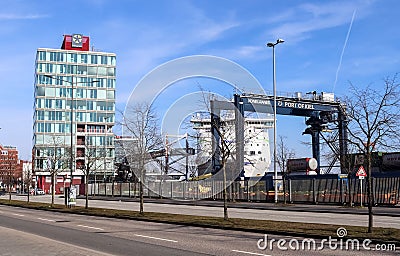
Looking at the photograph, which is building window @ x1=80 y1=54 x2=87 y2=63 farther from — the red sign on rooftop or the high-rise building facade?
the red sign on rooftop

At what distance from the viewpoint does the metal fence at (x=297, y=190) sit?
1537 inches

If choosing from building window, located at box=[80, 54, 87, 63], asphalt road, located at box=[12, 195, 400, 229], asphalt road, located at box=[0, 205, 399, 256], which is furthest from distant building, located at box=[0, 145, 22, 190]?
asphalt road, located at box=[0, 205, 399, 256]

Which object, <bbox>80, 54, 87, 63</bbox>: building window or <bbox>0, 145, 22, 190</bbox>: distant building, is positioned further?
<bbox>80, 54, 87, 63</bbox>: building window

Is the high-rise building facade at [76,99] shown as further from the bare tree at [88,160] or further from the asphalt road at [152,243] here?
the asphalt road at [152,243]

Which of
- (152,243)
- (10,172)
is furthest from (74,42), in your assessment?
(152,243)

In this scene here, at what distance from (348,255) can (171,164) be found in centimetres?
2401

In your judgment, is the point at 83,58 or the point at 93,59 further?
the point at 93,59

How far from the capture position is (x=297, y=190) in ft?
152

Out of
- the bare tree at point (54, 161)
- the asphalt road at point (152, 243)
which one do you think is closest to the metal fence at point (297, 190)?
the bare tree at point (54, 161)

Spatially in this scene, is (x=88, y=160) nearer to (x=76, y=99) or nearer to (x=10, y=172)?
(x=10, y=172)

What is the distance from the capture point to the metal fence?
3903 centimetres

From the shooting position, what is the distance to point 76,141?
349 feet

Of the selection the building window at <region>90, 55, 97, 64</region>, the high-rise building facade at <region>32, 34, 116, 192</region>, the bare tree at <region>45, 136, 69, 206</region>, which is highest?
the building window at <region>90, 55, 97, 64</region>

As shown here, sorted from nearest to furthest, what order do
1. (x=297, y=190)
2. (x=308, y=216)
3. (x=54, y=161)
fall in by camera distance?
(x=308, y=216)
(x=297, y=190)
(x=54, y=161)
